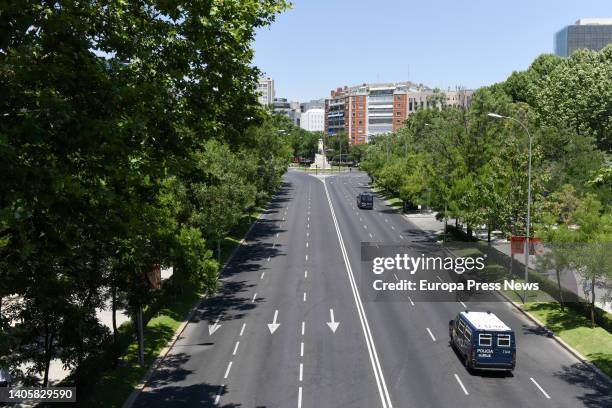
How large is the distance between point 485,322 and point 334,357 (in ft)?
22.0

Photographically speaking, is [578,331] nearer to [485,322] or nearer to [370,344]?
[485,322]

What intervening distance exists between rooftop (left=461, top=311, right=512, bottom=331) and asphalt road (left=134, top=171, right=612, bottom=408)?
204 cm

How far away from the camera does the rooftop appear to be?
23266mm

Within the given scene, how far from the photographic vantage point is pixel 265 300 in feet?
115

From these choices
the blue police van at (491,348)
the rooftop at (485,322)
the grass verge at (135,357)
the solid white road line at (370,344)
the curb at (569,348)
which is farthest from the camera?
the curb at (569,348)

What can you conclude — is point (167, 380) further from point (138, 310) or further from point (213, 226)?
point (213, 226)

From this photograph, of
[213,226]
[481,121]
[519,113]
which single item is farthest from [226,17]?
[519,113]

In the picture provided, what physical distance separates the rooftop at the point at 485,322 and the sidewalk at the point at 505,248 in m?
6.56

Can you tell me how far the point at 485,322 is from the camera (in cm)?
2397

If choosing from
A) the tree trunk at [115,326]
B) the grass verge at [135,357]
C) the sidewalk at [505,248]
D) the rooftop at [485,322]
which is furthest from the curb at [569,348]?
the tree trunk at [115,326]

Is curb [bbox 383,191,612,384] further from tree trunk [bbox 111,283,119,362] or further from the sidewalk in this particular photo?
tree trunk [bbox 111,283,119,362]

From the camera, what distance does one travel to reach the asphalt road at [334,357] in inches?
835

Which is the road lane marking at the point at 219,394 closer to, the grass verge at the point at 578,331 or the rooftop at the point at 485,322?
the rooftop at the point at 485,322

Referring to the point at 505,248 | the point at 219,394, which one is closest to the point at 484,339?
the point at 219,394
